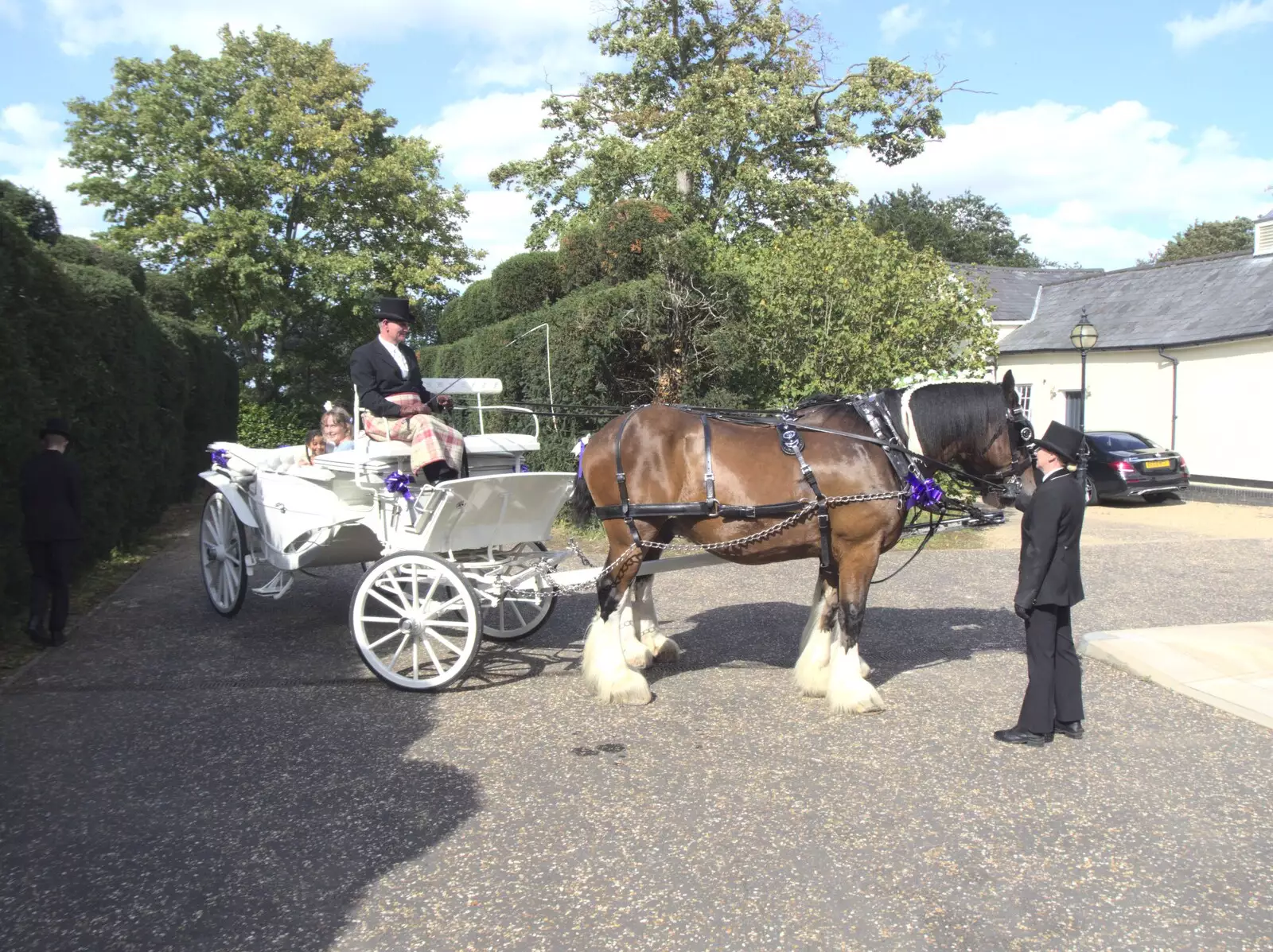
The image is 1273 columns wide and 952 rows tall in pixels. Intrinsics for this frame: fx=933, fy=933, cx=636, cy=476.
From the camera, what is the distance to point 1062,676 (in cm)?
503

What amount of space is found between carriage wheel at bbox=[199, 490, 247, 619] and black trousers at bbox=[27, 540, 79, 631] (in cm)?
108

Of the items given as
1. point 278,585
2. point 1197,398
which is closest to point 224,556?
point 278,585

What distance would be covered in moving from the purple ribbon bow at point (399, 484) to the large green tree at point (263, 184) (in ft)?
78.3

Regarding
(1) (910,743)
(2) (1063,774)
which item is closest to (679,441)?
(1) (910,743)

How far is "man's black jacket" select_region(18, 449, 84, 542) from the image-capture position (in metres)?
6.78

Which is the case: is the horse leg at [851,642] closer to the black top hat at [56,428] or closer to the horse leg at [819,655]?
the horse leg at [819,655]

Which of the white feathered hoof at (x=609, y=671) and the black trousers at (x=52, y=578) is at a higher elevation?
the black trousers at (x=52, y=578)

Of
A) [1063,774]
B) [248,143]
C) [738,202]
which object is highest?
[248,143]

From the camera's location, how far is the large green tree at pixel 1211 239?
56.9 metres

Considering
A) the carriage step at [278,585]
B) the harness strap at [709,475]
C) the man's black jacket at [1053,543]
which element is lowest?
the carriage step at [278,585]

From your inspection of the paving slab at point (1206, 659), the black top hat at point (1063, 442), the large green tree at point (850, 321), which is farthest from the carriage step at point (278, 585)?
the large green tree at point (850, 321)

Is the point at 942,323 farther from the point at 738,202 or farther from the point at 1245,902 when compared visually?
the point at 738,202

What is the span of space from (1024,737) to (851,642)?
1033mm

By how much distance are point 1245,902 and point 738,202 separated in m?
24.2
